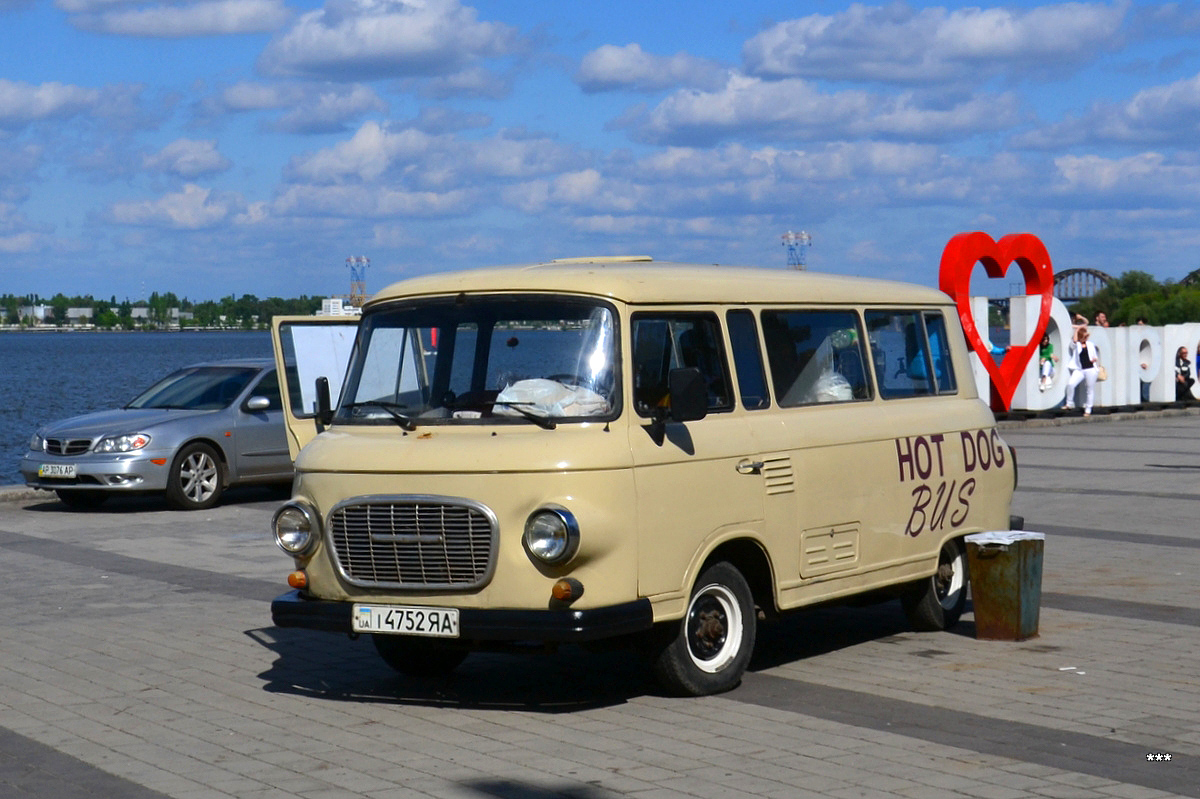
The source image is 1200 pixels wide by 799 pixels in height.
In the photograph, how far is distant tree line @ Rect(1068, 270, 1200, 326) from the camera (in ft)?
398

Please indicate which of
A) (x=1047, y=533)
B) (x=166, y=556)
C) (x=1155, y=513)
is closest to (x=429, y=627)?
(x=166, y=556)

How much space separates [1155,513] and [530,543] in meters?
10.7

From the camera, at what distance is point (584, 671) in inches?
344

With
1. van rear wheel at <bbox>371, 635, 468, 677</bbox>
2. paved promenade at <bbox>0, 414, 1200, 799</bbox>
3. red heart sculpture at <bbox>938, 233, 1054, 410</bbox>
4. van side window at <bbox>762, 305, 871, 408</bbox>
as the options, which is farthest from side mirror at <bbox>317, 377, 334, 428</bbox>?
red heart sculpture at <bbox>938, 233, 1054, 410</bbox>

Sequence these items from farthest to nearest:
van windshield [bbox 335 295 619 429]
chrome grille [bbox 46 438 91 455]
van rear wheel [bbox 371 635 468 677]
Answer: chrome grille [bbox 46 438 91 455] → van rear wheel [bbox 371 635 468 677] → van windshield [bbox 335 295 619 429]

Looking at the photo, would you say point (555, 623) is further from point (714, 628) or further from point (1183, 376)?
point (1183, 376)

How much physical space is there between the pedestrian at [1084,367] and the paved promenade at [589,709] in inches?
831

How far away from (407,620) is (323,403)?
1.82 meters

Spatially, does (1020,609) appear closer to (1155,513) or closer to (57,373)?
(1155,513)

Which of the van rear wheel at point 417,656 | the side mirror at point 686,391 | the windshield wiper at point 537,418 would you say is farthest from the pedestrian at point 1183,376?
the windshield wiper at point 537,418

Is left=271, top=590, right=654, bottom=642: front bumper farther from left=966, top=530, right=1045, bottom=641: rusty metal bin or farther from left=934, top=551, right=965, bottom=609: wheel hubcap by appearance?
left=934, top=551, right=965, bottom=609: wheel hubcap

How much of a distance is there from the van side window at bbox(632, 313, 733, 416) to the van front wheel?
35.8 inches

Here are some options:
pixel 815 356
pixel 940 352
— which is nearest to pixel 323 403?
pixel 815 356

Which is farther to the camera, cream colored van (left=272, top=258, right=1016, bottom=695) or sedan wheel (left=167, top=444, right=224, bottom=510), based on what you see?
sedan wheel (left=167, top=444, right=224, bottom=510)
